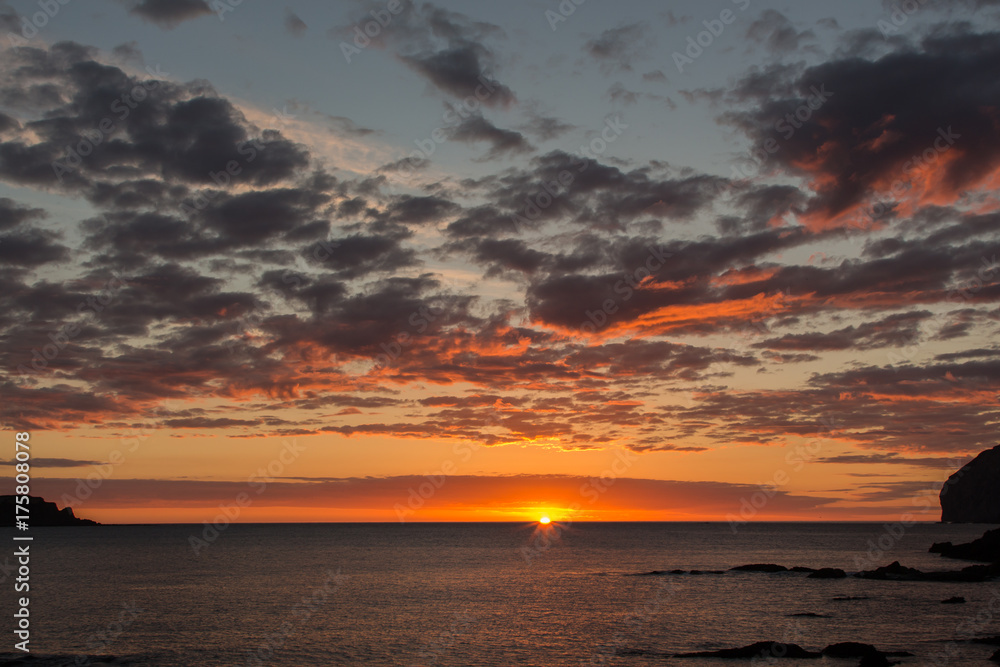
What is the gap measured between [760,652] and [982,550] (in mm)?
91459

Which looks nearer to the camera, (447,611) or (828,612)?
(828,612)

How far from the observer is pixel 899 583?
80562mm

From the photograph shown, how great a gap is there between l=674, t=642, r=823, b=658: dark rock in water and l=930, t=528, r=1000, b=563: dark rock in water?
75.0m

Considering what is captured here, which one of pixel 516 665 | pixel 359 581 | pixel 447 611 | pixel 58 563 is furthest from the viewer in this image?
pixel 58 563

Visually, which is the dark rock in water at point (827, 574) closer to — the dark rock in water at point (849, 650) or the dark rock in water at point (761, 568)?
the dark rock in water at point (761, 568)

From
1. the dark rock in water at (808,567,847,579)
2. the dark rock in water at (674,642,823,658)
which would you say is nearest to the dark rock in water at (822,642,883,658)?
the dark rock in water at (674,642,823,658)

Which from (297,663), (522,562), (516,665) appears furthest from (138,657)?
(522,562)

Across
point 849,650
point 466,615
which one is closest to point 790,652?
point 849,650

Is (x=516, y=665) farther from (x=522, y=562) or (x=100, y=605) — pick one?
(x=522, y=562)

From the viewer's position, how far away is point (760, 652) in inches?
1745

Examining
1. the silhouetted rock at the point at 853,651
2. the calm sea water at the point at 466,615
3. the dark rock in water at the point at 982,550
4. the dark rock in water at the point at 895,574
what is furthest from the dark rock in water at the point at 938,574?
the silhouetted rock at the point at 853,651

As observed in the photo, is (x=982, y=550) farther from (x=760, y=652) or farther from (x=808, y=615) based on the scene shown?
(x=760, y=652)

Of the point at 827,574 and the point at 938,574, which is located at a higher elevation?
the point at 938,574

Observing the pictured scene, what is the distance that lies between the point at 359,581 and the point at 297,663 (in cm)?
4925
